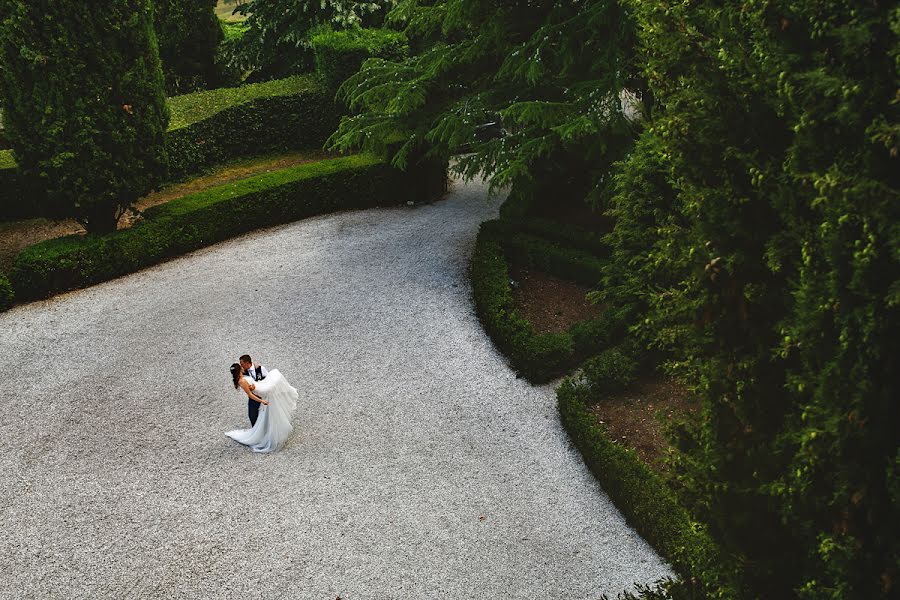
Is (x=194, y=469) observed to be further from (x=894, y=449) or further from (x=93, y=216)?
(x=894, y=449)

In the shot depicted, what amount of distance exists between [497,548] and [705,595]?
9.87ft

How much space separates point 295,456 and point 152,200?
31.0 ft

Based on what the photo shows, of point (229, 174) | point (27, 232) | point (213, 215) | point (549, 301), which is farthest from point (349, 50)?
point (549, 301)

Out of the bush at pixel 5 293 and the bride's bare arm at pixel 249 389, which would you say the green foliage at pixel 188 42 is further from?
the bride's bare arm at pixel 249 389

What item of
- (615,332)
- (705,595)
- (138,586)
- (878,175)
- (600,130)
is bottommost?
(138,586)

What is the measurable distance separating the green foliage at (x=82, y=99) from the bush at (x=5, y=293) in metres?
1.43

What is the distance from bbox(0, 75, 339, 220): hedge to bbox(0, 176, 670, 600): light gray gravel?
15.8 feet

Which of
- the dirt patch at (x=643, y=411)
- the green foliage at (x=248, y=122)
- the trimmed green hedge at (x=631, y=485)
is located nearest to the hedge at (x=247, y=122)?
the green foliage at (x=248, y=122)

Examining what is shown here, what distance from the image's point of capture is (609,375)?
10.0 meters

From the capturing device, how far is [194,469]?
30.5ft

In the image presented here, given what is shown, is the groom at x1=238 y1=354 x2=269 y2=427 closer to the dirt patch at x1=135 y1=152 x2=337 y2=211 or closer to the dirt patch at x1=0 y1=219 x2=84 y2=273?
the dirt patch at x1=0 y1=219 x2=84 y2=273

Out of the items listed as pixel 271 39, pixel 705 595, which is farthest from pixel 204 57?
pixel 705 595

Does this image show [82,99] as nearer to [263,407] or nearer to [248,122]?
[248,122]

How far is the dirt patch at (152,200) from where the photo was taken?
15.0 meters
